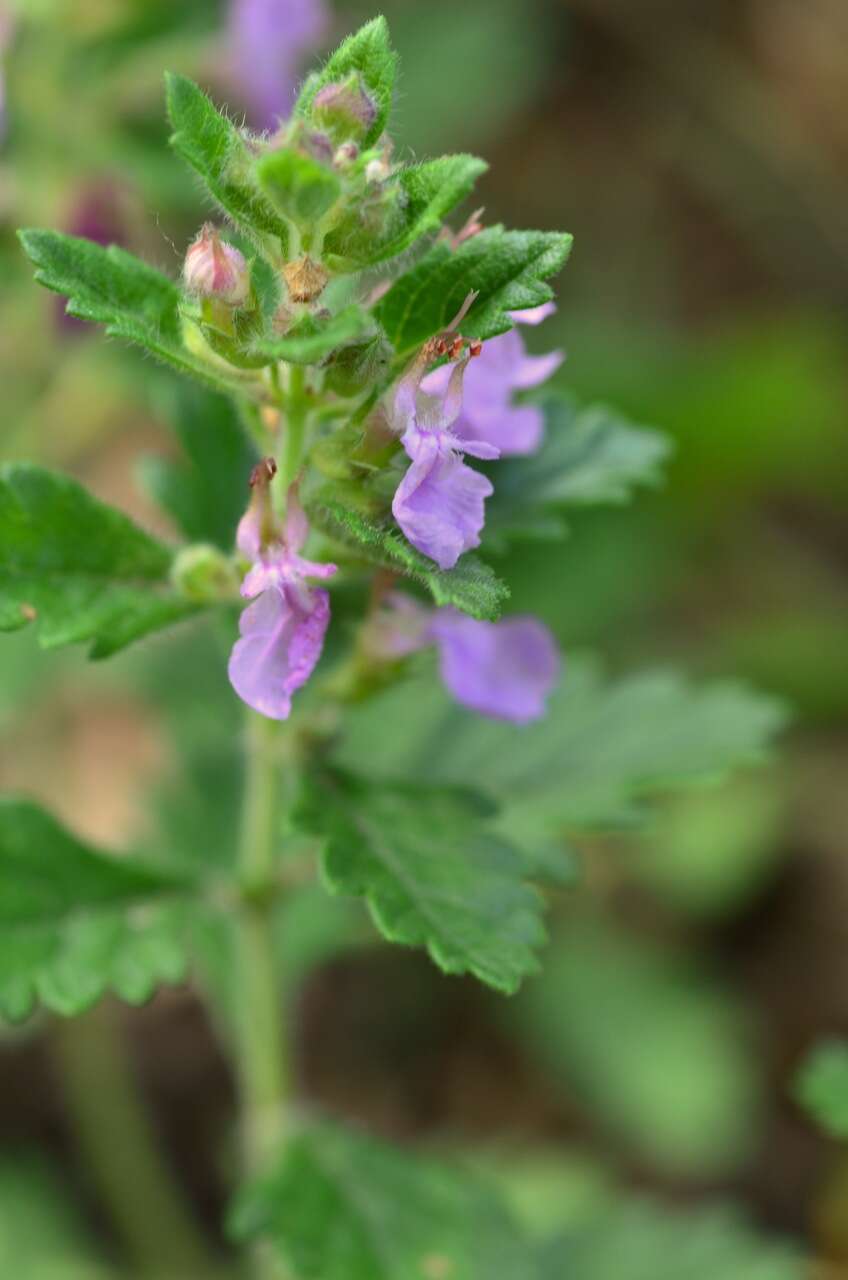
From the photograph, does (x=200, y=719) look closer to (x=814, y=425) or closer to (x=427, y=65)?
(x=814, y=425)

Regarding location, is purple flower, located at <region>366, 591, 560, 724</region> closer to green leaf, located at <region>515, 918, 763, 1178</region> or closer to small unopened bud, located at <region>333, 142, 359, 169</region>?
small unopened bud, located at <region>333, 142, 359, 169</region>

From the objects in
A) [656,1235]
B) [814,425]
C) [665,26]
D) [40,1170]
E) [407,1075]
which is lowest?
[40,1170]

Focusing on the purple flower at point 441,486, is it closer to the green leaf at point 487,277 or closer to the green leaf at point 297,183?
the green leaf at point 487,277

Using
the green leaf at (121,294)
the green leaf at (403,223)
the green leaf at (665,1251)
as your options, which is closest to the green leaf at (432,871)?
the green leaf at (121,294)

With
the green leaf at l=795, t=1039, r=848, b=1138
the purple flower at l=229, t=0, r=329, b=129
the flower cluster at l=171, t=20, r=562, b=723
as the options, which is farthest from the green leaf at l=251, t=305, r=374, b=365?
the purple flower at l=229, t=0, r=329, b=129

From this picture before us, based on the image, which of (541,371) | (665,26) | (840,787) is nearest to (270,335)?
(541,371)

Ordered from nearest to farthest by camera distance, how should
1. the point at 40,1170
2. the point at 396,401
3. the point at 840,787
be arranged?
1. the point at 396,401
2. the point at 40,1170
3. the point at 840,787

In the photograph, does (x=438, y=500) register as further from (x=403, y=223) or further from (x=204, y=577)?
(x=204, y=577)

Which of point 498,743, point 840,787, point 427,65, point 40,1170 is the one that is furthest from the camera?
point 427,65
